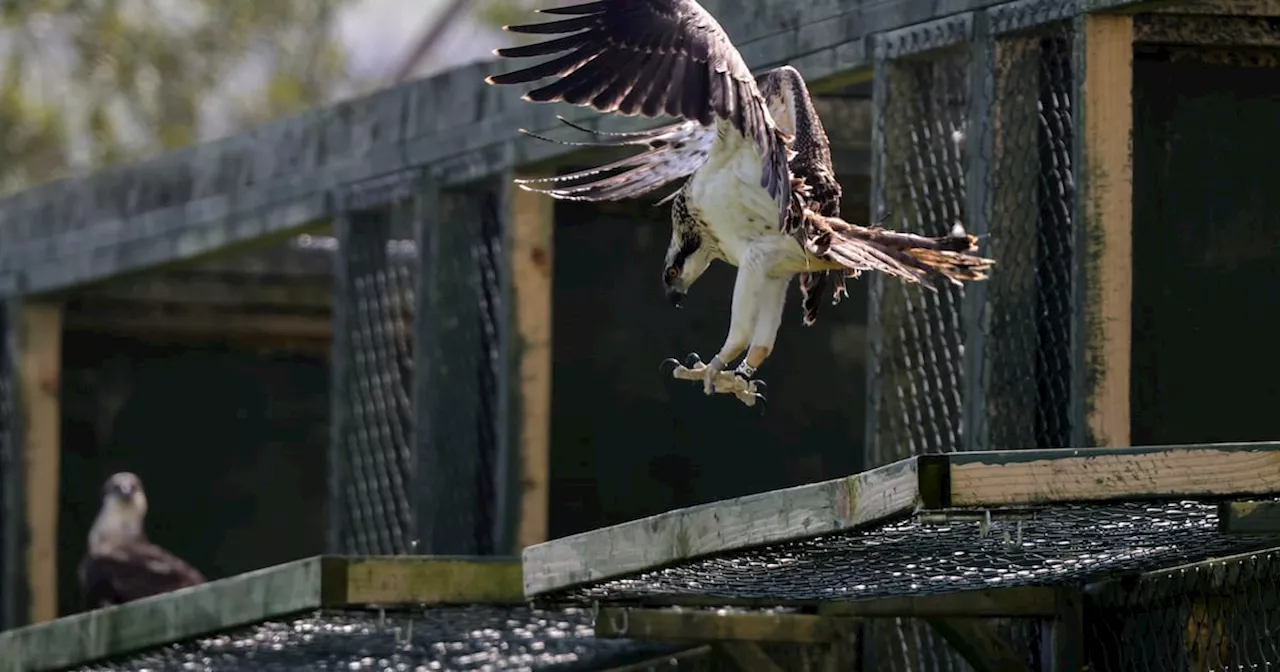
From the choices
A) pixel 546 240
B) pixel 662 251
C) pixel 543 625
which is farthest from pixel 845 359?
pixel 543 625

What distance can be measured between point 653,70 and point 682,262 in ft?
1.87

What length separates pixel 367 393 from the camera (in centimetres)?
→ 904

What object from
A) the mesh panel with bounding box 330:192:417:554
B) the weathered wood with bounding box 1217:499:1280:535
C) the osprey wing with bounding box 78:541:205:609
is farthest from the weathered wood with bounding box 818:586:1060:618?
the osprey wing with bounding box 78:541:205:609

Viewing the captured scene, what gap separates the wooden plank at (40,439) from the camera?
34.6 ft

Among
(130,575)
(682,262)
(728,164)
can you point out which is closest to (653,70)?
(728,164)

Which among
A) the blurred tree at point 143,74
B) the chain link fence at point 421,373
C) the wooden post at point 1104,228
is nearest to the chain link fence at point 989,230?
the wooden post at point 1104,228

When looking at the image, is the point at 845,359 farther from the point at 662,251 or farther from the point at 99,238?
the point at 99,238

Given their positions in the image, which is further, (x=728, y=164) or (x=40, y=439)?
(x=40, y=439)

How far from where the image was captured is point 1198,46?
256 inches

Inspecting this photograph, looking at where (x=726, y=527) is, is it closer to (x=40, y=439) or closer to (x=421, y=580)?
(x=421, y=580)

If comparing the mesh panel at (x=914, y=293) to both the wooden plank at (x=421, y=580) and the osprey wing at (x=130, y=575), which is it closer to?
the wooden plank at (x=421, y=580)

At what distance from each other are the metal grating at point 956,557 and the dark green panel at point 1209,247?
99 centimetres

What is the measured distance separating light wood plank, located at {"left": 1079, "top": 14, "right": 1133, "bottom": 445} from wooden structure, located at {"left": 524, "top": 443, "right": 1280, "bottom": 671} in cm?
53

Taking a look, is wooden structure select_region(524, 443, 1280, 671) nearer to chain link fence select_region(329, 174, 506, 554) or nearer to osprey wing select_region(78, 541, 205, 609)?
chain link fence select_region(329, 174, 506, 554)
